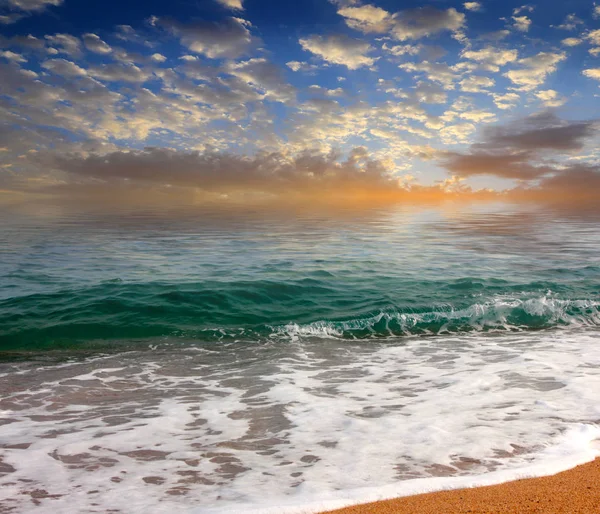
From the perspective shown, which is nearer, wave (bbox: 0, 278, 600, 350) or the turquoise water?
wave (bbox: 0, 278, 600, 350)

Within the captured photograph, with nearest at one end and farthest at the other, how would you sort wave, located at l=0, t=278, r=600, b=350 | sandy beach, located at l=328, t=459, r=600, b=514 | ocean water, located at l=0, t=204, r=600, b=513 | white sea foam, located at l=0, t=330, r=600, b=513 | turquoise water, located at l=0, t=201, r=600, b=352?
1. sandy beach, located at l=328, t=459, r=600, b=514
2. white sea foam, located at l=0, t=330, r=600, b=513
3. ocean water, located at l=0, t=204, r=600, b=513
4. wave, located at l=0, t=278, r=600, b=350
5. turquoise water, located at l=0, t=201, r=600, b=352

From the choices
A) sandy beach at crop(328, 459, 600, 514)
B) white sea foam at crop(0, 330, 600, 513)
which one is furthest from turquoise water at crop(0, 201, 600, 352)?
sandy beach at crop(328, 459, 600, 514)

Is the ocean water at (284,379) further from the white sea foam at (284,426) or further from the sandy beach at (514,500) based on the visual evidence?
the sandy beach at (514,500)

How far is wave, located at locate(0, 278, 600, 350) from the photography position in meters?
10.7

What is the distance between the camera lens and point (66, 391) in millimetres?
7102

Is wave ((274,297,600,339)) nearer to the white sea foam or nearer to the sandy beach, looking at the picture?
the white sea foam

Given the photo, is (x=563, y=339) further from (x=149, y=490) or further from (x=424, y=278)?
(x=149, y=490)

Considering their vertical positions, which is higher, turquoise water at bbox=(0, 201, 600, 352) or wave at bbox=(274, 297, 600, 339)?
turquoise water at bbox=(0, 201, 600, 352)

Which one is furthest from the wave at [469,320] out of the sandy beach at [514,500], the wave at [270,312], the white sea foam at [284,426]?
the sandy beach at [514,500]

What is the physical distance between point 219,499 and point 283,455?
1.04 m

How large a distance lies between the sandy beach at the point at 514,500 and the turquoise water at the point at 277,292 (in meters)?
6.88

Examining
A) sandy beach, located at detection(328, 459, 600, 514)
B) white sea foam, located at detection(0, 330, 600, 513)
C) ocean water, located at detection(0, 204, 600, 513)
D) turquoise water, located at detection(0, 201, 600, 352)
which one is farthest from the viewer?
turquoise water, located at detection(0, 201, 600, 352)

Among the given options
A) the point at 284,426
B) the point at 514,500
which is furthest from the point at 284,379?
the point at 514,500

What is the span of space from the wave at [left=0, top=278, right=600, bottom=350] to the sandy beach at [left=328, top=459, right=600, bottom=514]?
694 centimetres
